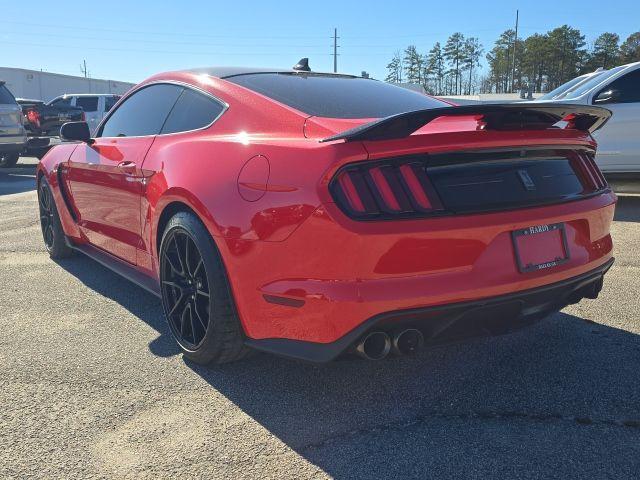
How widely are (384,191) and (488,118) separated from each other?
22.3 inches

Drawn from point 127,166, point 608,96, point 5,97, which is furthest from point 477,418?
point 5,97

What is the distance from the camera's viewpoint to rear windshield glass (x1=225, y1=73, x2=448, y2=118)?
2756mm

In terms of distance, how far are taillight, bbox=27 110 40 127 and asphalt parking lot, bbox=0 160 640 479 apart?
15.6m

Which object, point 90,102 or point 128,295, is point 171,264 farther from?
point 90,102

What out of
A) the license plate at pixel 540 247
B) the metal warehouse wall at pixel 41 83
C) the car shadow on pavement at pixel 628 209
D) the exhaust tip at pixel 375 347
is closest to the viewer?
the exhaust tip at pixel 375 347

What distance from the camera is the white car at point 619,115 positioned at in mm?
7008

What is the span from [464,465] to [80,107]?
19213 mm

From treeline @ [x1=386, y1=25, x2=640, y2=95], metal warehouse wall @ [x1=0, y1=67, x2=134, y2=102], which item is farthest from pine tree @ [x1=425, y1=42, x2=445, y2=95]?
metal warehouse wall @ [x1=0, y1=67, x2=134, y2=102]

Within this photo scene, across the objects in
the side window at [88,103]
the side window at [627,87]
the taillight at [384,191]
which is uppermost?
the side window at [88,103]

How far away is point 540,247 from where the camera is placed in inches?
95.3

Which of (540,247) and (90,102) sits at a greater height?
(90,102)

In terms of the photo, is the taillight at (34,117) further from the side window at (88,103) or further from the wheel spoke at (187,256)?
the wheel spoke at (187,256)

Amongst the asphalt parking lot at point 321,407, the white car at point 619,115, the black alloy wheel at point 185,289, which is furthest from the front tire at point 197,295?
the white car at point 619,115

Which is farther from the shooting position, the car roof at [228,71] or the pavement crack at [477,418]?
the car roof at [228,71]
